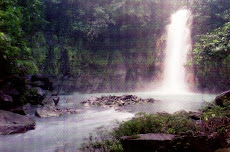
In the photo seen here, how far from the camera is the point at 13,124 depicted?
260 inches

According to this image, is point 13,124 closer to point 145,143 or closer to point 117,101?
point 145,143

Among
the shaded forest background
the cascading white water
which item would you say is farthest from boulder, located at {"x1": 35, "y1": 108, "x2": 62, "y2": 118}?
the cascading white water

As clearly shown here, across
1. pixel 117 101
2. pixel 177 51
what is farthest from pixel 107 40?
pixel 117 101

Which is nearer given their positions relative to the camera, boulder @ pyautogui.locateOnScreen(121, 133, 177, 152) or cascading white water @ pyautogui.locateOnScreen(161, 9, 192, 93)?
boulder @ pyautogui.locateOnScreen(121, 133, 177, 152)

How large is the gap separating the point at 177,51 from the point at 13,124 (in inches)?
866

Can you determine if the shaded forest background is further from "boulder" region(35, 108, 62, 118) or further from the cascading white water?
"boulder" region(35, 108, 62, 118)

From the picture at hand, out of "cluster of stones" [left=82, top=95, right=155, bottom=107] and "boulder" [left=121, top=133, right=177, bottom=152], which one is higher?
"cluster of stones" [left=82, top=95, right=155, bottom=107]

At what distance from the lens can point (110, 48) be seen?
27500 mm

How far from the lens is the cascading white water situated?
75.8ft

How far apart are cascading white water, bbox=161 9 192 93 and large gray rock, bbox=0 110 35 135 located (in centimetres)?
1867

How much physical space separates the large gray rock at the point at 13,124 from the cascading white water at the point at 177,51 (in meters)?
18.7

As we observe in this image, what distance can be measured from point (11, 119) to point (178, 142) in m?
6.33

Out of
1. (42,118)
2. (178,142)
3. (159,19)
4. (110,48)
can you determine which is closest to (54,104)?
(42,118)

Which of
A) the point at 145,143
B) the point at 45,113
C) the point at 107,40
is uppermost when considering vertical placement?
the point at 107,40
